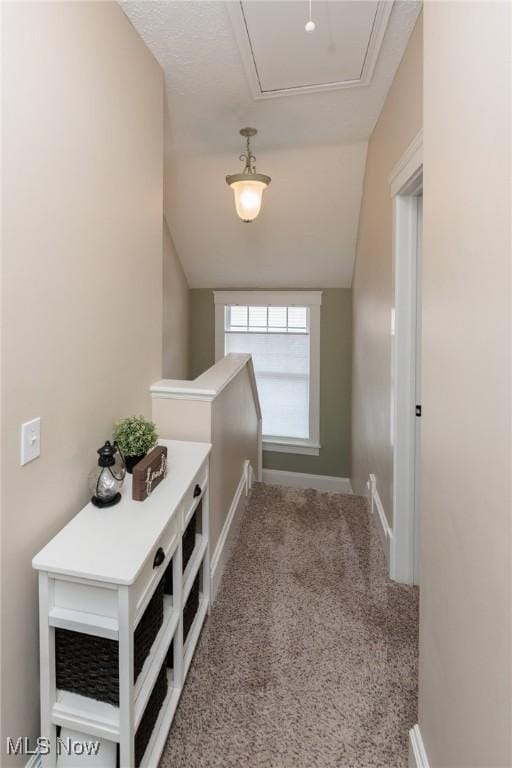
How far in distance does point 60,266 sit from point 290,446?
4070mm

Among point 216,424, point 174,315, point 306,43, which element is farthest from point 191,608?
point 174,315

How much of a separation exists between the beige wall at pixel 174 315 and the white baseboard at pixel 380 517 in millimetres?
2446

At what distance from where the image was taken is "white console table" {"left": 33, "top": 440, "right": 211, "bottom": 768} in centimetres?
110

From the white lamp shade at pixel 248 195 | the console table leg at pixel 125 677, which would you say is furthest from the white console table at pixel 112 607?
the white lamp shade at pixel 248 195

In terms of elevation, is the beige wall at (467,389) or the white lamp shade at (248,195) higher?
the white lamp shade at (248,195)

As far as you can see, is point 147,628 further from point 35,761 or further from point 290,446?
point 290,446

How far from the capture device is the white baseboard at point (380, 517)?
2.30 meters

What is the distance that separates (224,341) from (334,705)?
4.00 meters

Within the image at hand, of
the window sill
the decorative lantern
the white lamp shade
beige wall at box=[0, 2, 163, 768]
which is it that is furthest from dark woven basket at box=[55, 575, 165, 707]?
the window sill

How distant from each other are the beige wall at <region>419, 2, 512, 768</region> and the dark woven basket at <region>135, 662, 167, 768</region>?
2.69 ft

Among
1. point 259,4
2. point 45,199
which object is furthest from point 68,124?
point 259,4

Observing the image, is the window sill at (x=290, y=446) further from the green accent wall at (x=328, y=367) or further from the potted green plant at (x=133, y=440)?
the potted green plant at (x=133, y=440)

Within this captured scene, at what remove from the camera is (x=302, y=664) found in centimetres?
167

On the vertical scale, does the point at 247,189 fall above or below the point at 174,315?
above
